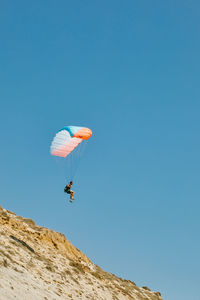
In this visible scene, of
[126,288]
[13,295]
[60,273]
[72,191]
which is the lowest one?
[13,295]

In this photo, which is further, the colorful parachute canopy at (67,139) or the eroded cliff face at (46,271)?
the colorful parachute canopy at (67,139)

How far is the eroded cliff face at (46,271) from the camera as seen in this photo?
21714 mm

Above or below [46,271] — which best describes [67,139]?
above

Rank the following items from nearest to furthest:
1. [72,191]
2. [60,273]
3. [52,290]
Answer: [52,290], [60,273], [72,191]

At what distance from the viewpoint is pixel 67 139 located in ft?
106

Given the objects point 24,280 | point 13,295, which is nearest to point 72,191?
point 24,280

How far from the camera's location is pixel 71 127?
109 feet

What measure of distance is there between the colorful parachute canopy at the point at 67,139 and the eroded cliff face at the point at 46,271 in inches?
338

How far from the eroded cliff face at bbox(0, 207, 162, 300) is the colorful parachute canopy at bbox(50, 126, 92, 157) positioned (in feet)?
28.2

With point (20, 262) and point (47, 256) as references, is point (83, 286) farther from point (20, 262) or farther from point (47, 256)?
point (20, 262)

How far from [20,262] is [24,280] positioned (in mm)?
3182

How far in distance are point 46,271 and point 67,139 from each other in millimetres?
11787

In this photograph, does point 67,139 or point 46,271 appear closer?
point 46,271

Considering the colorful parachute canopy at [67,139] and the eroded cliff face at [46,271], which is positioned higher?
the colorful parachute canopy at [67,139]
